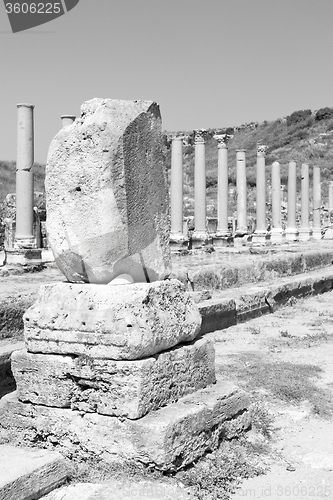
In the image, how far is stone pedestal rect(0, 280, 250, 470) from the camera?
3.43 metres

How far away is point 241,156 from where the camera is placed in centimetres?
2908

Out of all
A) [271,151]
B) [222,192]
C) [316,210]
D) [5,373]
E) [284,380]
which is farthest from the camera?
[271,151]

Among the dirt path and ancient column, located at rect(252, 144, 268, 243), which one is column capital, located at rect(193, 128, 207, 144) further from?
the dirt path

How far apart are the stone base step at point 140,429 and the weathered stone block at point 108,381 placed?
6 cm

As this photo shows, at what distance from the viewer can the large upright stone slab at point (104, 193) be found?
374 centimetres

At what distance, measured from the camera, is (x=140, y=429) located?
3.36m

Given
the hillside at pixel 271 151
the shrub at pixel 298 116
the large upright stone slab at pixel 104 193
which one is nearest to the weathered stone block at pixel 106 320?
the large upright stone slab at pixel 104 193

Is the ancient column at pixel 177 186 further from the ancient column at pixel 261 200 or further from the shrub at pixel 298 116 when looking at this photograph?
the shrub at pixel 298 116

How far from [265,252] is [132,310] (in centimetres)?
1804

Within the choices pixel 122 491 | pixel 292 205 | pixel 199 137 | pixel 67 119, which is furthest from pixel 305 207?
pixel 122 491

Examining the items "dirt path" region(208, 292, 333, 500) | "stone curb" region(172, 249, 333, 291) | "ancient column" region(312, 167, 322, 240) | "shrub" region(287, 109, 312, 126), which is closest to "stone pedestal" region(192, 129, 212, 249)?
"stone curb" region(172, 249, 333, 291)

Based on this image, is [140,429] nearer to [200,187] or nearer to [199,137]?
[200,187]

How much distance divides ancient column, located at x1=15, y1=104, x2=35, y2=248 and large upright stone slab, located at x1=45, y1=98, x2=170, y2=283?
1375 cm

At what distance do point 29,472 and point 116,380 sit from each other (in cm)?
72
